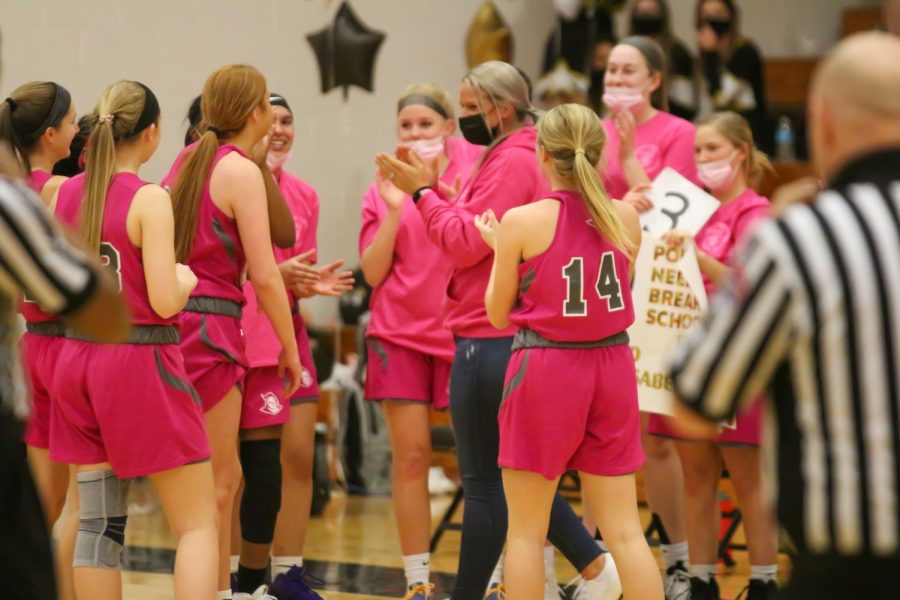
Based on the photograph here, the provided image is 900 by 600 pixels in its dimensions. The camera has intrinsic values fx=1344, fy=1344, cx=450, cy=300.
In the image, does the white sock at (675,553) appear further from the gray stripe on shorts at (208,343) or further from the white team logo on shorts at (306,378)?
the gray stripe on shorts at (208,343)

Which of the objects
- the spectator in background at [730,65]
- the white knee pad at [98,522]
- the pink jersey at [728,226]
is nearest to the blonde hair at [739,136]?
the pink jersey at [728,226]

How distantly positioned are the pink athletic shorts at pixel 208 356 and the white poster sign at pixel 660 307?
1.50 m

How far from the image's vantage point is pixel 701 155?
4.88m

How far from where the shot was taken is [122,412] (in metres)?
3.54

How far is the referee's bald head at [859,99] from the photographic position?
2035 mm

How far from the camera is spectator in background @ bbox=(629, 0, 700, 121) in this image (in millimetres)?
9266

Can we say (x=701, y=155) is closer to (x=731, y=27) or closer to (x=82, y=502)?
(x=82, y=502)

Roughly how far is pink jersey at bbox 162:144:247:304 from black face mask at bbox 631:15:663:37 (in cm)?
567

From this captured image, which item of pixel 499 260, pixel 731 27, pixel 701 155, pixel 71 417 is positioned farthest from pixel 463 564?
pixel 731 27

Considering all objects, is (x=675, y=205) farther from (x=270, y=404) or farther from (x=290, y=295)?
(x=270, y=404)

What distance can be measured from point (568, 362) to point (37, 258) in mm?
1791

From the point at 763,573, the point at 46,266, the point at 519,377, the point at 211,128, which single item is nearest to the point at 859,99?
the point at 46,266

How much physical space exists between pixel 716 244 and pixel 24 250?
2.94 meters

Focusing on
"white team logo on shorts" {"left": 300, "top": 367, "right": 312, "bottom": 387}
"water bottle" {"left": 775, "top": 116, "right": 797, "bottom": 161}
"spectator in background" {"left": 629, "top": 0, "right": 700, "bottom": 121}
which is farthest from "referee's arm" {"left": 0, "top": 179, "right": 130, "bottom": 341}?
"water bottle" {"left": 775, "top": 116, "right": 797, "bottom": 161}
